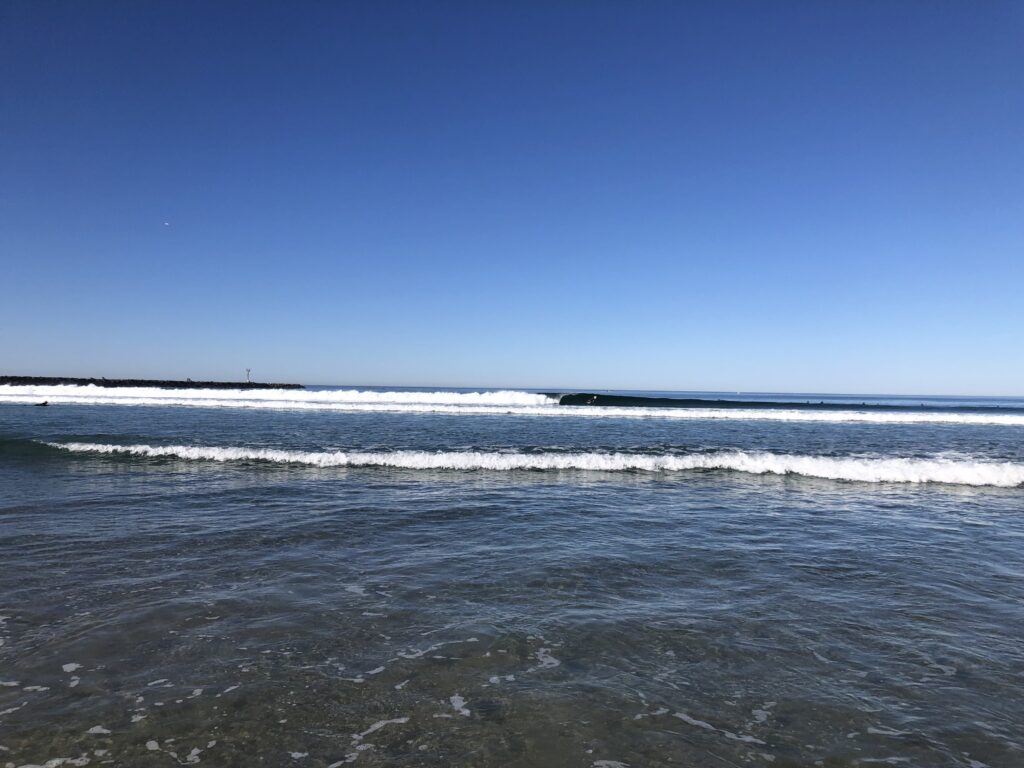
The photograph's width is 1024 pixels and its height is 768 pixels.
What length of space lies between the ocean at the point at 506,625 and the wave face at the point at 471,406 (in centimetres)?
2747

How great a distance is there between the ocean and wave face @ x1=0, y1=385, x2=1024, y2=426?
27472mm

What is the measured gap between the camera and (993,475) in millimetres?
14648

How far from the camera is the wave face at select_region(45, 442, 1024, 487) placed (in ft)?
49.0

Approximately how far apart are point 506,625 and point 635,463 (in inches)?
460

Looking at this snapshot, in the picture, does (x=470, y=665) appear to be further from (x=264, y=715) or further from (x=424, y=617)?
(x=264, y=715)

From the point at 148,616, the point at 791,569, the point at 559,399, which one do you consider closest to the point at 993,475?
the point at 791,569

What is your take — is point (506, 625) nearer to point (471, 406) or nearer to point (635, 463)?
point (635, 463)

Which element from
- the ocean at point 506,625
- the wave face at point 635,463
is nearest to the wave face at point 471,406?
the wave face at point 635,463

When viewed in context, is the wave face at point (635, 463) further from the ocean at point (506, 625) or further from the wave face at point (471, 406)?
the wave face at point (471, 406)

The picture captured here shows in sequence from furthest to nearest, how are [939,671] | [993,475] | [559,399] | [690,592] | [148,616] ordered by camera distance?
1. [559,399]
2. [993,475]
3. [690,592]
4. [148,616]
5. [939,671]

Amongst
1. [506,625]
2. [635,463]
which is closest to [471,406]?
[635,463]

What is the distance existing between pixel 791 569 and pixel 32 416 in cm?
3905

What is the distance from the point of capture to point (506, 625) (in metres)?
5.23

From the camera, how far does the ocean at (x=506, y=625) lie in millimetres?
3506
